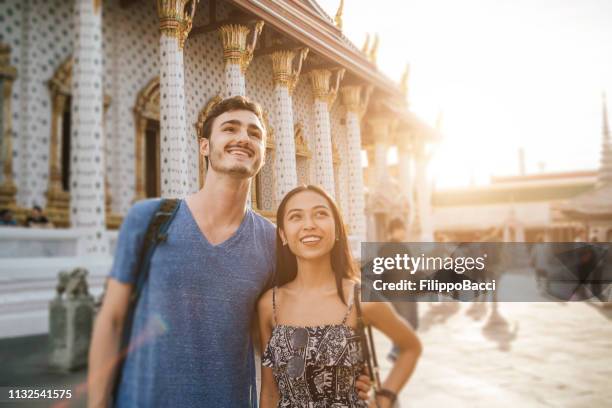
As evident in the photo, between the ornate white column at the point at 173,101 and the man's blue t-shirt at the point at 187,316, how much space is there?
448cm

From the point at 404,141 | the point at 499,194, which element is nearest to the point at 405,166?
the point at 404,141

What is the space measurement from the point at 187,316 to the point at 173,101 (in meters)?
4.70

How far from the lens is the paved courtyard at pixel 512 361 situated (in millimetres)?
3797

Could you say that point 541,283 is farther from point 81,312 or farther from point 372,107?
point 81,312

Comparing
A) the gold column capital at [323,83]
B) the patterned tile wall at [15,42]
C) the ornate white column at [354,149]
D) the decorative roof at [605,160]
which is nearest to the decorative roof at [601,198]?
the decorative roof at [605,160]

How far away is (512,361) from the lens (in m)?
4.98

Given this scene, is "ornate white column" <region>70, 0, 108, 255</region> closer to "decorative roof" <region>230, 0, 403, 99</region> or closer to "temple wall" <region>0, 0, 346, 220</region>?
"temple wall" <region>0, 0, 346, 220</region>

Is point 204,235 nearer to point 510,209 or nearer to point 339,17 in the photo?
point 339,17

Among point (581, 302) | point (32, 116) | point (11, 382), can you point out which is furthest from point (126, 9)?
point (581, 302)

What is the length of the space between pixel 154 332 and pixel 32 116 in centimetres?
622

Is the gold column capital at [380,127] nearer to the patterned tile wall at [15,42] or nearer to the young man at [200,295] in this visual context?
the patterned tile wall at [15,42]

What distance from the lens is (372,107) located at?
12.1 meters

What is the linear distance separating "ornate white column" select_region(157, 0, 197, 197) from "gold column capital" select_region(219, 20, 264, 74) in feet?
1.62

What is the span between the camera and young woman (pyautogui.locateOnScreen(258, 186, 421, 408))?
5.75 feet
